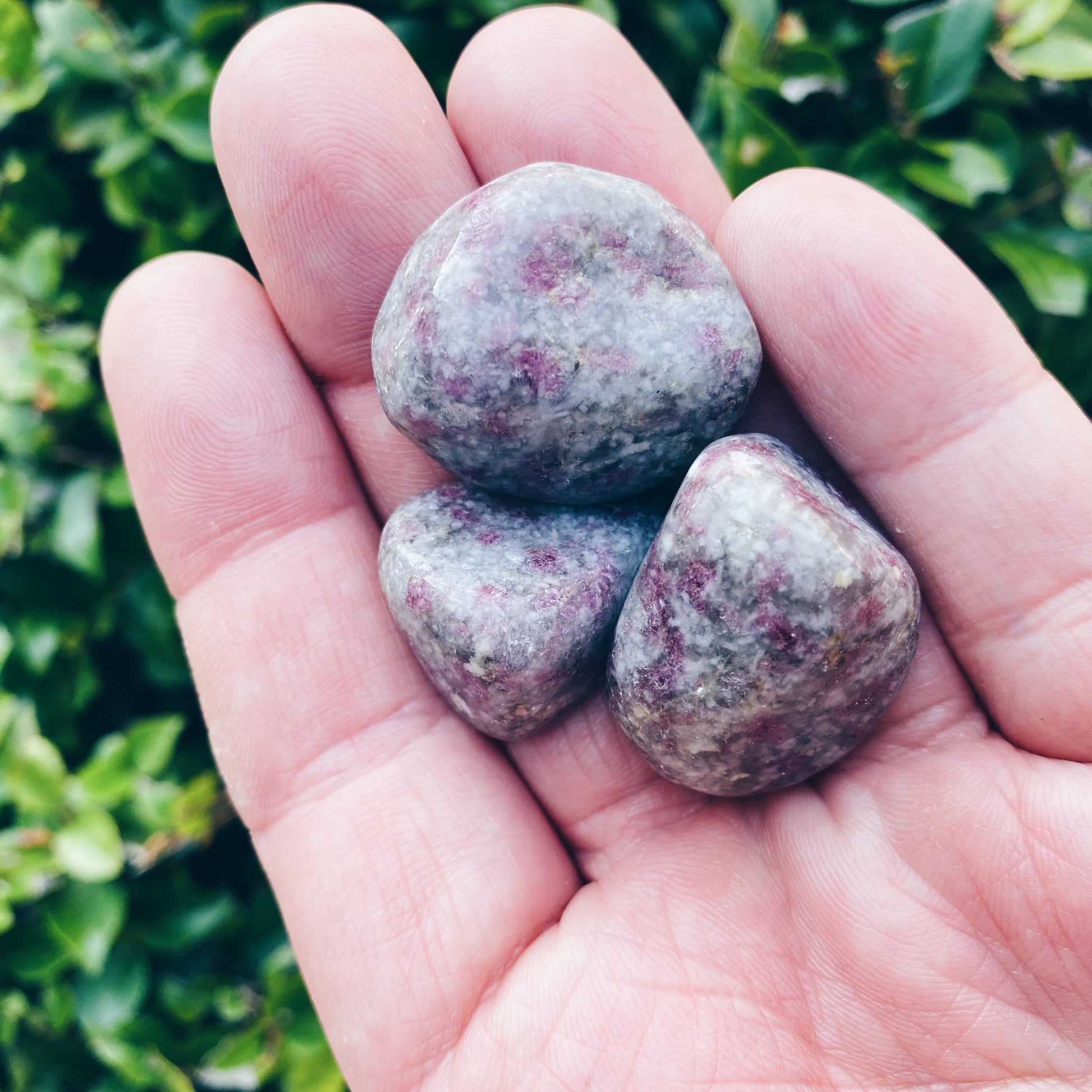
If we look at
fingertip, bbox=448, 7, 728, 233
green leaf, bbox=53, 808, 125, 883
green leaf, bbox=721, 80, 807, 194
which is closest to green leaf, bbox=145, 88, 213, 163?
fingertip, bbox=448, 7, 728, 233

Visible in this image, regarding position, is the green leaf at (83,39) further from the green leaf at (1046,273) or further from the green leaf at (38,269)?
the green leaf at (1046,273)

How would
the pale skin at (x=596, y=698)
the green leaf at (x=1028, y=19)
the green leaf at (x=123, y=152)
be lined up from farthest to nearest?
the green leaf at (x=123, y=152) → the green leaf at (x=1028, y=19) → the pale skin at (x=596, y=698)

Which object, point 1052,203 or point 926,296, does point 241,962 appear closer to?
point 926,296

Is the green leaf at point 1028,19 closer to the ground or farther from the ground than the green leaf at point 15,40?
farther from the ground

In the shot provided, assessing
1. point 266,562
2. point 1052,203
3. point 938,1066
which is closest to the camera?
point 938,1066

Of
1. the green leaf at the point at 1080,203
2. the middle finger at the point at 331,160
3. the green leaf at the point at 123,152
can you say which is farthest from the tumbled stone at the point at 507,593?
the green leaf at the point at 1080,203

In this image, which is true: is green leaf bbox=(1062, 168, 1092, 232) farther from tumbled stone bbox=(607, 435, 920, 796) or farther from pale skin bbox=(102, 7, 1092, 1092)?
tumbled stone bbox=(607, 435, 920, 796)

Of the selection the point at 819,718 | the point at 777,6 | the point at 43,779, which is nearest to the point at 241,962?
the point at 43,779
